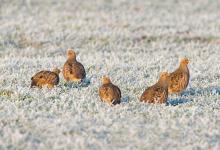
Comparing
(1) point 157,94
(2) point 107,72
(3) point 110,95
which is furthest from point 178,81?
(2) point 107,72

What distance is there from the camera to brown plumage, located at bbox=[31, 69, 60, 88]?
546 inches

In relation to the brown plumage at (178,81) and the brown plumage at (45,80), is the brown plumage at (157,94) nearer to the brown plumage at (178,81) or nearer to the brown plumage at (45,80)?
the brown plumage at (178,81)

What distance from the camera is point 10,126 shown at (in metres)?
10.5

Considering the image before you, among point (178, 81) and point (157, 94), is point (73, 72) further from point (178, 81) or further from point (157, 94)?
point (157, 94)

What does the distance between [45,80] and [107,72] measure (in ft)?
12.2

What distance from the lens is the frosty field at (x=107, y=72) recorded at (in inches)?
396

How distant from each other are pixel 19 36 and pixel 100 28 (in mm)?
4891

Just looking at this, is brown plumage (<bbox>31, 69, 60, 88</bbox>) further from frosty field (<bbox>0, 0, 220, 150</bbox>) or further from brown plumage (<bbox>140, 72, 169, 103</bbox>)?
brown plumage (<bbox>140, 72, 169, 103</bbox>)

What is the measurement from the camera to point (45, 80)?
1387cm

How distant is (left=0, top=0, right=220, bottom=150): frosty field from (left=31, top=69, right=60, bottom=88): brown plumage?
0.26 metres

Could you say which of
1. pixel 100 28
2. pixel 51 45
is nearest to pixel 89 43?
pixel 51 45

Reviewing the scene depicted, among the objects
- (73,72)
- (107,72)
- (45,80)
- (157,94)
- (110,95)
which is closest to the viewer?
(110,95)

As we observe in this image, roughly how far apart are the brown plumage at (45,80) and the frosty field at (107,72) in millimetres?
257

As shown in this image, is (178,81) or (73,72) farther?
(73,72)
